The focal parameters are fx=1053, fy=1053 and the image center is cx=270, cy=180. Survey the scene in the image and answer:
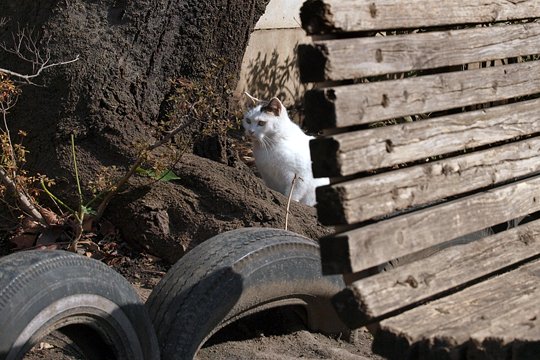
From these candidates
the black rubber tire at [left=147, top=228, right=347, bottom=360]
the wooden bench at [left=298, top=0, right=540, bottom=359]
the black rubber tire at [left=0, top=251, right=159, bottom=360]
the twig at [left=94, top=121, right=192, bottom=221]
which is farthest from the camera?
the twig at [left=94, top=121, right=192, bottom=221]

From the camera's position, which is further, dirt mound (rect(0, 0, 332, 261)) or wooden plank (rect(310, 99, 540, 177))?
dirt mound (rect(0, 0, 332, 261))

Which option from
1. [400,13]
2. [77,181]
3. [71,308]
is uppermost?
[400,13]

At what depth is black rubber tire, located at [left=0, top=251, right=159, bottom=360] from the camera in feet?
10.2

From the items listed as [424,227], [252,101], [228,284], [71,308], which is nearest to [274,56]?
[252,101]

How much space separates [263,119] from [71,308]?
377cm

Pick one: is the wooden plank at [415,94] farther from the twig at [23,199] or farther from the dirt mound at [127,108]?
the twig at [23,199]

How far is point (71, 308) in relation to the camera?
3230 mm

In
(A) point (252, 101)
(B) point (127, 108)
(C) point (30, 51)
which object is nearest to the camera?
(C) point (30, 51)

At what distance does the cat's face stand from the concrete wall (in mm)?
1077

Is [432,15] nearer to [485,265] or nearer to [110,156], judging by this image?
[485,265]

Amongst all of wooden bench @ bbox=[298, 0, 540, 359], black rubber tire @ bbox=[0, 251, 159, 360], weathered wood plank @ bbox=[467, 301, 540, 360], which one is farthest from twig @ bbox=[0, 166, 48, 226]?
weathered wood plank @ bbox=[467, 301, 540, 360]

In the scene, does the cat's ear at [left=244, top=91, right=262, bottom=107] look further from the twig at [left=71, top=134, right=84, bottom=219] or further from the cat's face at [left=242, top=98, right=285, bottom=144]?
the twig at [left=71, top=134, right=84, bottom=219]

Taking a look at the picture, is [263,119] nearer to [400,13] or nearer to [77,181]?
[77,181]

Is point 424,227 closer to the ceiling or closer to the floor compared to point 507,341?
closer to the ceiling
